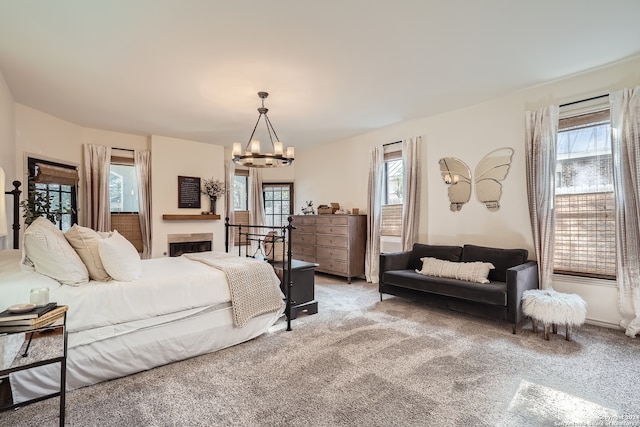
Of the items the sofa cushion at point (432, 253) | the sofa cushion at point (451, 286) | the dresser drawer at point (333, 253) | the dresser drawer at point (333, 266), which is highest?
the sofa cushion at point (432, 253)

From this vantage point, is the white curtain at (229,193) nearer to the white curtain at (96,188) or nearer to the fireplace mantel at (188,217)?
the fireplace mantel at (188,217)

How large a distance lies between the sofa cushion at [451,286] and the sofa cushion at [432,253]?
0.83 feet

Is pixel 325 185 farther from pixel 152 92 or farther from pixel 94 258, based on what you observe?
pixel 94 258

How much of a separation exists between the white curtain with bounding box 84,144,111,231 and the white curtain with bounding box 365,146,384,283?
4716mm

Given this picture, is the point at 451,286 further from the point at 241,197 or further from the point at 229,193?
the point at 241,197

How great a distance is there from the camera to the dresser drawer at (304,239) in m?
6.22

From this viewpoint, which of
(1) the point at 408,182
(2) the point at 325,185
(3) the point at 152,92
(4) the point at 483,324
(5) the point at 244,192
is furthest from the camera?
(5) the point at 244,192

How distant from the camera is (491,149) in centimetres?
422

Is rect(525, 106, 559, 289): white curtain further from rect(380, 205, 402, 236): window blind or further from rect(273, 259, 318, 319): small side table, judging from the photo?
rect(273, 259, 318, 319): small side table

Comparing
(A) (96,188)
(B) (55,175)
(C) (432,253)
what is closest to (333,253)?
(C) (432,253)

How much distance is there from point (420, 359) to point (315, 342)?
37.2 inches

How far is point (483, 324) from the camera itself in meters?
3.45

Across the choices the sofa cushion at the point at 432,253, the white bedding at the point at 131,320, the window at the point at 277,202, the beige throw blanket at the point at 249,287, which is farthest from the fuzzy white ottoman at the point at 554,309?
the window at the point at 277,202

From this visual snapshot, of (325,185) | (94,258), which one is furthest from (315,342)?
(325,185)
